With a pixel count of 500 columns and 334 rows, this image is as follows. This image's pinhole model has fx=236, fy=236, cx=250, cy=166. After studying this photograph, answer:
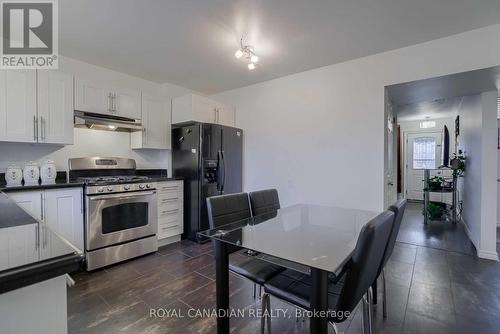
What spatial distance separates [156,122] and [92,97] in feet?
2.88

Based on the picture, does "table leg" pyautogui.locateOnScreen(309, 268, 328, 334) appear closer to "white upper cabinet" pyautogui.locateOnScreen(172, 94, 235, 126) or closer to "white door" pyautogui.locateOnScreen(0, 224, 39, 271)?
"white door" pyautogui.locateOnScreen(0, 224, 39, 271)

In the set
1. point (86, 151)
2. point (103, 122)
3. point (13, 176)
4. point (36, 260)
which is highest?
point (103, 122)

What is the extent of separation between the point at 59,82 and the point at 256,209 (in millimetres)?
2587

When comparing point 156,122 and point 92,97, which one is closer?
point 92,97

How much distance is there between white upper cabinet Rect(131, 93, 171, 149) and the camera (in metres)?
3.42

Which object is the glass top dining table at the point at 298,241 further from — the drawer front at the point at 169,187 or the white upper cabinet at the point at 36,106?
the white upper cabinet at the point at 36,106

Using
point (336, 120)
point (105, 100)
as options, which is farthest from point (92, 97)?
point (336, 120)

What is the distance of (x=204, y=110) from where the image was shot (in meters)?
3.68

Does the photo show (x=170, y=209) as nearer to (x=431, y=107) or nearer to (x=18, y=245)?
(x=18, y=245)

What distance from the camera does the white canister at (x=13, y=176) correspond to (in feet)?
7.84

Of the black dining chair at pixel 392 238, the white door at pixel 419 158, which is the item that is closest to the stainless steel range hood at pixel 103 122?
the black dining chair at pixel 392 238

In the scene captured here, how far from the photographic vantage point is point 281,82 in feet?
11.9

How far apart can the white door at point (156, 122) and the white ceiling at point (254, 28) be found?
1.83ft

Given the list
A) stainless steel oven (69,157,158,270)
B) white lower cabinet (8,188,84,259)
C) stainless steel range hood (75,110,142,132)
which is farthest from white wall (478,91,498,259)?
white lower cabinet (8,188,84,259)
